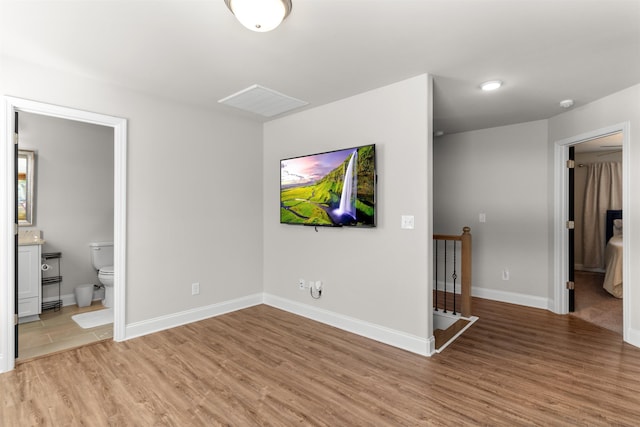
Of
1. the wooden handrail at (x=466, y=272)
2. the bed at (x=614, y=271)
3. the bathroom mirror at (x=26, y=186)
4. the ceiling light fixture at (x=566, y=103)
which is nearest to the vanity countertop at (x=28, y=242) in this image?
the bathroom mirror at (x=26, y=186)

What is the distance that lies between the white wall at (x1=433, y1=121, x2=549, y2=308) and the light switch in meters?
2.26

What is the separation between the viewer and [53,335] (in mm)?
3287

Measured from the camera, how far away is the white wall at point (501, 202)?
4230mm

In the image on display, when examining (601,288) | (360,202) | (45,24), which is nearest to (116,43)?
(45,24)

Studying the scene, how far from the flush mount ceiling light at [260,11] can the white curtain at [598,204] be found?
716 cm

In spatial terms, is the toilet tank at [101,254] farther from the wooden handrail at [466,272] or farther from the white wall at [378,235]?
the wooden handrail at [466,272]

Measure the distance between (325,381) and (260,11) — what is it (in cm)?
238

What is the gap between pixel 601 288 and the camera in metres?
5.15

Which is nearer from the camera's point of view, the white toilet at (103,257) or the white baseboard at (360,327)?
the white baseboard at (360,327)

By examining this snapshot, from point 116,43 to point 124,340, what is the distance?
2533 millimetres

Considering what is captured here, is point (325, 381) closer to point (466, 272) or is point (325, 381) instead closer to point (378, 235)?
point (378, 235)

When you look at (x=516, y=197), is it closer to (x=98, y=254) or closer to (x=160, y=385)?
(x=160, y=385)

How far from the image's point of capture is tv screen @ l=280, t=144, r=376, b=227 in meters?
3.19

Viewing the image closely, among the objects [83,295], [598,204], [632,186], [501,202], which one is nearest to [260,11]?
[632,186]
